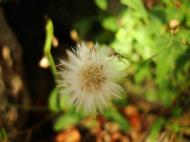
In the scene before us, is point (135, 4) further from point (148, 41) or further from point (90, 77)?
point (90, 77)

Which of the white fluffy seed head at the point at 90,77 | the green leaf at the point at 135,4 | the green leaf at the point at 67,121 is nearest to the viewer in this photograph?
the white fluffy seed head at the point at 90,77

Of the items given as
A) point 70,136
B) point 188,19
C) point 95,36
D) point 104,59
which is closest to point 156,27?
point 188,19

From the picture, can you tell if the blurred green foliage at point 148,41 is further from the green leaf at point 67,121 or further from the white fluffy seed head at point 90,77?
the white fluffy seed head at point 90,77

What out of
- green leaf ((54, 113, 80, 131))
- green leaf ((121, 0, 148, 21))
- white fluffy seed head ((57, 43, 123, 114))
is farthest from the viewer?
green leaf ((54, 113, 80, 131))

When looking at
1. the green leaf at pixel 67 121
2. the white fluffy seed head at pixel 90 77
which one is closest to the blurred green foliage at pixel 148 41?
the green leaf at pixel 67 121

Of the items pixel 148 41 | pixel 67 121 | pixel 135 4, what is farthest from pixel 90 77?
pixel 67 121

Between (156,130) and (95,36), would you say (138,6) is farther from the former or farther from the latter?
(156,130)

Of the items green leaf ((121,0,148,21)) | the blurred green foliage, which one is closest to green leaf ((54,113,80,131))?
the blurred green foliage

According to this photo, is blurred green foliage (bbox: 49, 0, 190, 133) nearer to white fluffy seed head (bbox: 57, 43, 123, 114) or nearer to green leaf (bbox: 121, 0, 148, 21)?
green leaf (bbox: 121, 0, 148, 21)
